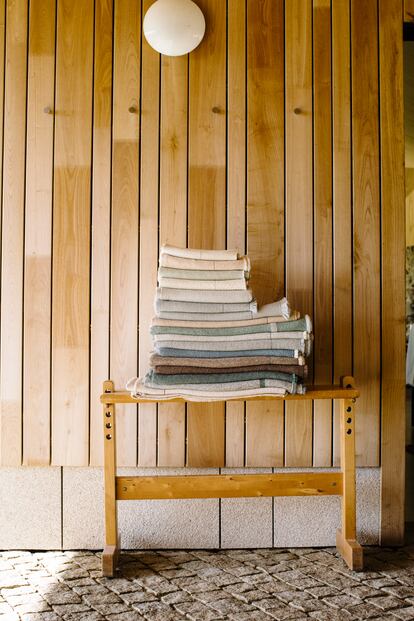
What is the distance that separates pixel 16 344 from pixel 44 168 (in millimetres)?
855

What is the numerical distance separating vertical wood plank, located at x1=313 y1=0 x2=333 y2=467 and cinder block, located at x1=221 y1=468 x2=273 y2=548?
12.9 inches

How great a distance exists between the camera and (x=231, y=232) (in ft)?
9.48

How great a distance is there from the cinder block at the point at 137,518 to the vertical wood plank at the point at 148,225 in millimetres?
203

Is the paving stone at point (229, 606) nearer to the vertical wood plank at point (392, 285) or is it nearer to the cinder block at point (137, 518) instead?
the cinder block at point (137, 518)

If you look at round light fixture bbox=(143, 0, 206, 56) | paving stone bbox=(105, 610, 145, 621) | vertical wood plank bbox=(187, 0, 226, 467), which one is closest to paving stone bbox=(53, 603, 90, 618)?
paving stone bbox=(105, 610, 145, 621)

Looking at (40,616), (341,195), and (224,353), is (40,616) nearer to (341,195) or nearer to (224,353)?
(224,353)

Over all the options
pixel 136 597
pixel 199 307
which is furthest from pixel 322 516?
pixel 199 307

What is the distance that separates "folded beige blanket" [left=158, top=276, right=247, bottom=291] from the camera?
2.49 metres

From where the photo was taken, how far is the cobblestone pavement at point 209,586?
2186 mm

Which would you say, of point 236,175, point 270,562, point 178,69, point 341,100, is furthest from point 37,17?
point 270,562

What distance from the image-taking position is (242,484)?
258 cm

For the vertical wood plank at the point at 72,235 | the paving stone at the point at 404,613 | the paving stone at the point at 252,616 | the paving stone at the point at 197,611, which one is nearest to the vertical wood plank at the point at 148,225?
the vertical wood plank at the point at 72,235

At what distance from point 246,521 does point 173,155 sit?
1.79 m

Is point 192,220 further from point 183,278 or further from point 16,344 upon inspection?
point 16,344
